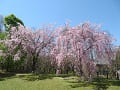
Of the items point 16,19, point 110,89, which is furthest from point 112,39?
point 16,19

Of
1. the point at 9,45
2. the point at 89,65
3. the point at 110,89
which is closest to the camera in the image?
the point at 110,89

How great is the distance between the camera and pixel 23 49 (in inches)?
1064

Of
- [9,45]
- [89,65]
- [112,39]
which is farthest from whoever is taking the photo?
[9,45]

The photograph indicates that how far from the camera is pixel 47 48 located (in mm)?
27547

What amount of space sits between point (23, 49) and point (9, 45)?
2.31m

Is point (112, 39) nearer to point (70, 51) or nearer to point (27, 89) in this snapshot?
point (70, 51)

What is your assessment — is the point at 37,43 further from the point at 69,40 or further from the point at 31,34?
the point at 69,40

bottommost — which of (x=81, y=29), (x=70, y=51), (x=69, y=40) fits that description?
(x=70, y=51)

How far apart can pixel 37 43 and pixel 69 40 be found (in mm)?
9235

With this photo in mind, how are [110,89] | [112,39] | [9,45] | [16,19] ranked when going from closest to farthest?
[110,89] → [112,39] → [9,45] → [16,19]

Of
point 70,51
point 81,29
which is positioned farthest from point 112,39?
point 70,51

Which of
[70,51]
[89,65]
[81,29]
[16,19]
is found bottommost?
[89,65]

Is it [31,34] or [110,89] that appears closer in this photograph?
[110,89]

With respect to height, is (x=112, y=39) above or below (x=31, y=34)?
below
